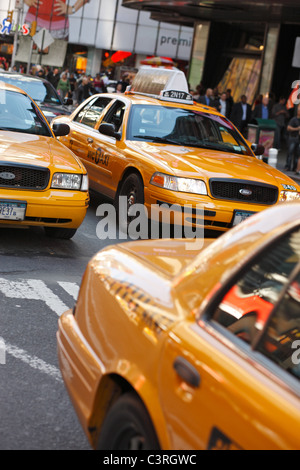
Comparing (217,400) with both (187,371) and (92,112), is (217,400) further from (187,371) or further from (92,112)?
(92,112)

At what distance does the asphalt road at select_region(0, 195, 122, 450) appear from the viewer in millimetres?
3979

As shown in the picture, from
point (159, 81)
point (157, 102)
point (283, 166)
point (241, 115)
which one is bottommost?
point (283, 166)

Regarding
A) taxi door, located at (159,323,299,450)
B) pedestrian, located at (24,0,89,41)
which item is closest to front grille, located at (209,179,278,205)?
taxi door, located at (159,323,299,450)

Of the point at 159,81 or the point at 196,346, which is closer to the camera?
the point at 196,346

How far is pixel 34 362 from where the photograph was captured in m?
4.93

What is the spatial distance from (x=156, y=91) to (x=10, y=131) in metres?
10.4

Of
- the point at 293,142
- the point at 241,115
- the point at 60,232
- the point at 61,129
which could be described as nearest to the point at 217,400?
the point at 60,232

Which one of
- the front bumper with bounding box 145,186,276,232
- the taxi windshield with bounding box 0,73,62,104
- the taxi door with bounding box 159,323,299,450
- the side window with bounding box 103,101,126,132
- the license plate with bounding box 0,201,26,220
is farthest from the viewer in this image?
the taxi windshield with bounding box 0,73,62,104

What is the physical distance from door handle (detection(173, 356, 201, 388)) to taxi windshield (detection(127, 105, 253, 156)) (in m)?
7.49

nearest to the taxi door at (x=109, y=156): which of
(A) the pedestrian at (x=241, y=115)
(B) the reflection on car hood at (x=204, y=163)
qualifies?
(B) the reflection on car hood at (x=204, y=163)

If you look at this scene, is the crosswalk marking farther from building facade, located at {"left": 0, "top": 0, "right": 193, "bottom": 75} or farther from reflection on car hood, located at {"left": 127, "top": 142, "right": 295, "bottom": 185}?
building facade, located at {"left": 0, "top": 0, "right": 193, "bottom": 75}

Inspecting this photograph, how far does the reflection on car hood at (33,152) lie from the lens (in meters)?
7.91

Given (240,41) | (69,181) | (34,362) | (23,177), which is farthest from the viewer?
(240,41)

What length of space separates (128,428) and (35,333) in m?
2.78
